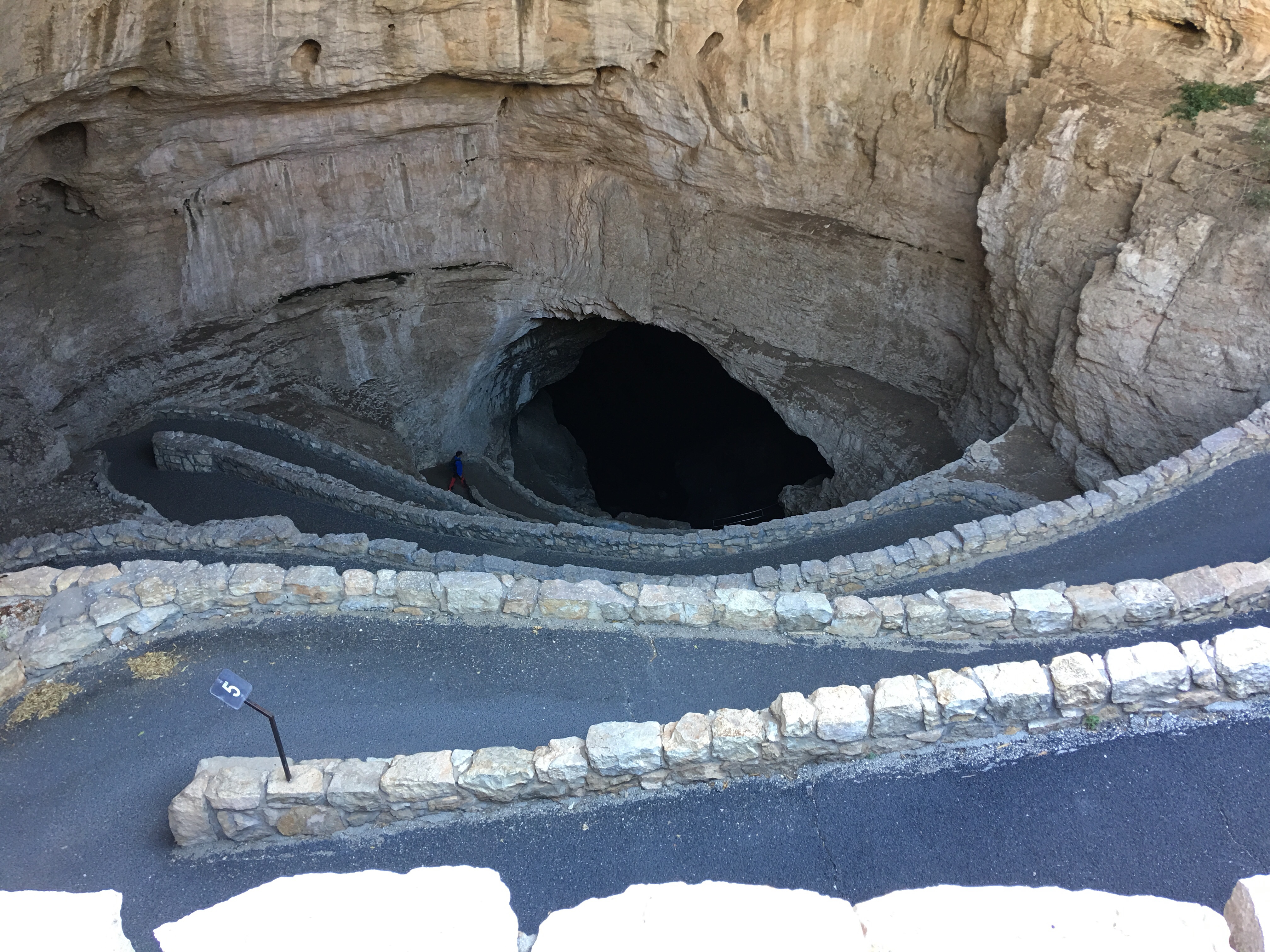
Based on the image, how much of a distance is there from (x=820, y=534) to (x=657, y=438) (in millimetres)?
12712

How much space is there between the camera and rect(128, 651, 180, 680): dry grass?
6.29 m

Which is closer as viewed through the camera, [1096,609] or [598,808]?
[598,808]

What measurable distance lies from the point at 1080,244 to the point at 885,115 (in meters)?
3.97

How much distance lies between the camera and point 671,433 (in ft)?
74.9

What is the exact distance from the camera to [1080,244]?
1090 centimetres

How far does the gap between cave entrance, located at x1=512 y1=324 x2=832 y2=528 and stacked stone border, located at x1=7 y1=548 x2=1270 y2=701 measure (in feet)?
42.6

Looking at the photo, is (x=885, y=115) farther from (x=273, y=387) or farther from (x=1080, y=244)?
(x=273, y=387)

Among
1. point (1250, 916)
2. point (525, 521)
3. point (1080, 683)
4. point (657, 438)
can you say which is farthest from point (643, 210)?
point (1250, 916)

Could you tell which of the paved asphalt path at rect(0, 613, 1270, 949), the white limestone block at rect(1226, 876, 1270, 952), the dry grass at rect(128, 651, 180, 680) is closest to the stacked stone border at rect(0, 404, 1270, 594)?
the paved asphalt path at rect(0, 613, 1270, 949)

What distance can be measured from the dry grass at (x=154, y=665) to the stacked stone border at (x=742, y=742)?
1.18 metres

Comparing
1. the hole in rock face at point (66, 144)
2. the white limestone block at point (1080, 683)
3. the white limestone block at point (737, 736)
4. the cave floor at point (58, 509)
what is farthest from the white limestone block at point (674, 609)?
the hole in rock face at point (66, 144)

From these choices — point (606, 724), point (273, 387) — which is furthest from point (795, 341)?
point (606, 724)

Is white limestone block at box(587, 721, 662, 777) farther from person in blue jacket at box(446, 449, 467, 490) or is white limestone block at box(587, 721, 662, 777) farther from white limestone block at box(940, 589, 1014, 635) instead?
person in blue jacket at box(446, 449, 467, 490)

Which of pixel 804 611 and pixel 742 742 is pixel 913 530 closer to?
pixel 804 611
